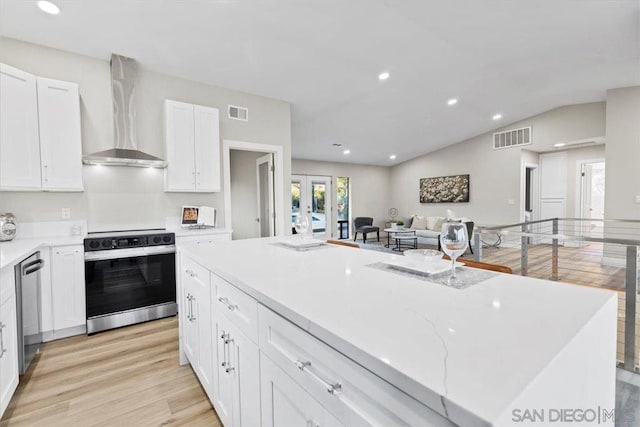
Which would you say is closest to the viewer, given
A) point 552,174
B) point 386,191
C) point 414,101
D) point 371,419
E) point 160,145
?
point 371,419

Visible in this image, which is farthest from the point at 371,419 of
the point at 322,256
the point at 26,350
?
the point at 26,350

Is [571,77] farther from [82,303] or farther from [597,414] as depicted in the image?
[82,303]

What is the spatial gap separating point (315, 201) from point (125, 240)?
19.8ft

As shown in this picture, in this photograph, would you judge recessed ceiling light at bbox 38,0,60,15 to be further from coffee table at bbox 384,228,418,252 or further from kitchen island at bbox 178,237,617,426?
coffee table at bbox 384,228,418,252

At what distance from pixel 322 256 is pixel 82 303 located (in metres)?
2.57

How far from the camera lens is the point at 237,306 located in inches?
50.9

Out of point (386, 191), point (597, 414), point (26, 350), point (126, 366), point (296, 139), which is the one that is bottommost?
point (126, 366)

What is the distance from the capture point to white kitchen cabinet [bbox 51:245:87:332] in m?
2.69

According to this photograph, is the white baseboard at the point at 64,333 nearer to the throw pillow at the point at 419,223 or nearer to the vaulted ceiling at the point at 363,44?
the vaulted ceiling at the point at 363,44

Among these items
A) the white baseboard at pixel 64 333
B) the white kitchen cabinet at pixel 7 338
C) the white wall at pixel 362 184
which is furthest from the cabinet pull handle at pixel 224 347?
the white wall at pixel 362 184

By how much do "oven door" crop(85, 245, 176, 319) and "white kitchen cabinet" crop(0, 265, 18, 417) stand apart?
86cm

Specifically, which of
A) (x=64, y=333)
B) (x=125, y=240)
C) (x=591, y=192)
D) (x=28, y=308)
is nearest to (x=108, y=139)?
(x=125, y=240)

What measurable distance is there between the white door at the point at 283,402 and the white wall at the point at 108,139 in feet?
9.99

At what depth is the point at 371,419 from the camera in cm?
62
